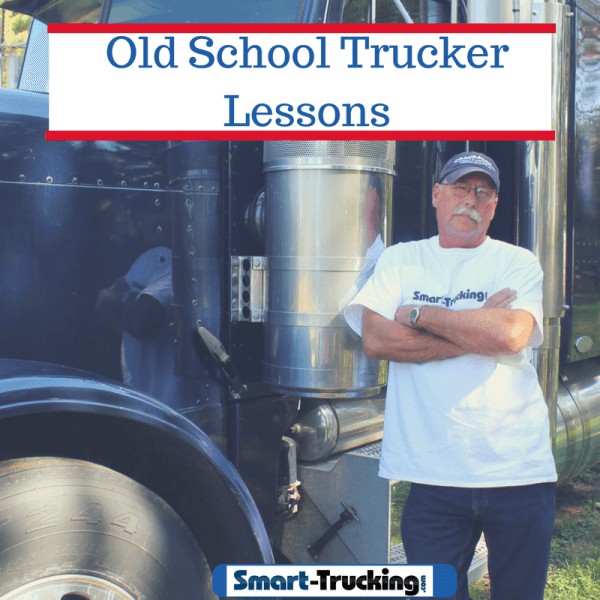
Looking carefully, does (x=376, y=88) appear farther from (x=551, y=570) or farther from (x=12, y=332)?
(x=551, y=570)

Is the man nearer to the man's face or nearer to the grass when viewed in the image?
the man's face

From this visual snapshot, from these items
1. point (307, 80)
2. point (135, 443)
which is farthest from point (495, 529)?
point (307, 80)

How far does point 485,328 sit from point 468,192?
40 cm

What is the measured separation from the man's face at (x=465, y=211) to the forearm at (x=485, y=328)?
230mm

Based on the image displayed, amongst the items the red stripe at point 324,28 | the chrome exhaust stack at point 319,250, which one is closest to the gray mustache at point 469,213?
the chrome exhaust stack at point 319,250

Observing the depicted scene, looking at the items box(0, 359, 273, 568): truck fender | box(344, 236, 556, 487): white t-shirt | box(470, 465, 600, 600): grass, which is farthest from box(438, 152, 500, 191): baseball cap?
box(470, 465, 600, 600): grass

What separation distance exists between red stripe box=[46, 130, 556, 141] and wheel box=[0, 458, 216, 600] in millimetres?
849

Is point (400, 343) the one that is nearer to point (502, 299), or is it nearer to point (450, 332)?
point (450, 332)

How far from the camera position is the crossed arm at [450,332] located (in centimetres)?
209

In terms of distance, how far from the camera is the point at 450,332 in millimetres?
2111

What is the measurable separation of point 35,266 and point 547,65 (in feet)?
5.33

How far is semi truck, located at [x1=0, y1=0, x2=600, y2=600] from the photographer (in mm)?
1837

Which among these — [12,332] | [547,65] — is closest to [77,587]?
[12,332]

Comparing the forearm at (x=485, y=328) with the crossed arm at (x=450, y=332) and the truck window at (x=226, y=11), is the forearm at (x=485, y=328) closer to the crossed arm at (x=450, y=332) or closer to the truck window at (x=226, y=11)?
the crossed arm at (x=450, y=332)
